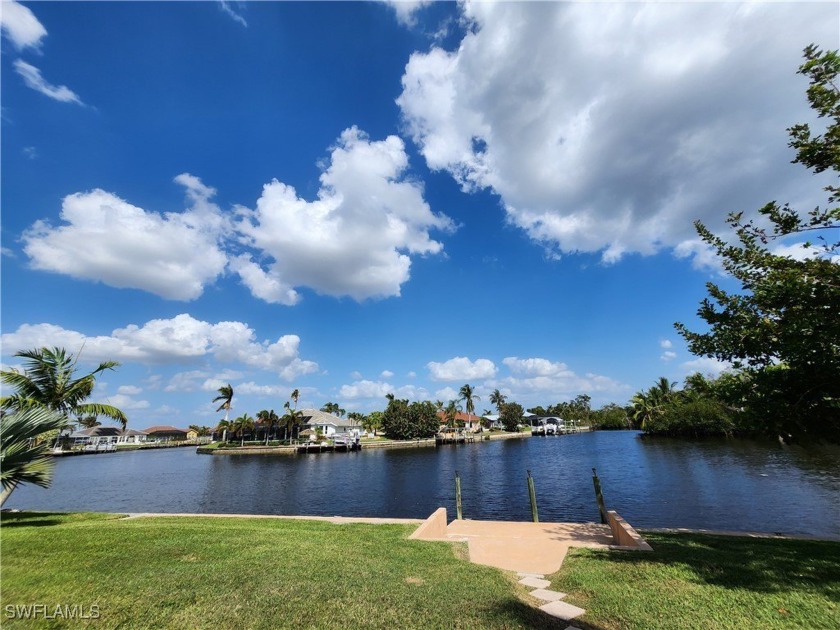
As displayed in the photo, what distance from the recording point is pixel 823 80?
732cm

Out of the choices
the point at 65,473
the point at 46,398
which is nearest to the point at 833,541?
the point at 46,398

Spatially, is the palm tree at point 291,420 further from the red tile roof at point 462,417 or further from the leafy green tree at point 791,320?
the leafy green tree at point 791,320

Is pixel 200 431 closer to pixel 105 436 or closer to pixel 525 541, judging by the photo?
pixel 105 436

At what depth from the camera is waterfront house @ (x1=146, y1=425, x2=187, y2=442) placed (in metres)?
123

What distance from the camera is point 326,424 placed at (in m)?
91.1

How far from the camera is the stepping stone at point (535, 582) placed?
6941 mm

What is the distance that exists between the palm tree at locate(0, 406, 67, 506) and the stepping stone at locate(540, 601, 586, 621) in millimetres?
11930

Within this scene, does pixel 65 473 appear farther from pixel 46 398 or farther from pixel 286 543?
pixel 286 543

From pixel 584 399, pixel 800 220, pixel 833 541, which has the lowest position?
pixel 833 541

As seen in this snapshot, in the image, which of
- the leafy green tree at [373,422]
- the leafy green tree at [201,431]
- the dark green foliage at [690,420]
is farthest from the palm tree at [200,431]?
the dark green foliage at [690,420]

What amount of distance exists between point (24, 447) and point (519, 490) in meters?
26.5

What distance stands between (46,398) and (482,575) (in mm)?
16309

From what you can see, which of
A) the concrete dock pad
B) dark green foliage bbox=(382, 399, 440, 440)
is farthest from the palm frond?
dark green foliage bbox=(382, 399, 440, 440)

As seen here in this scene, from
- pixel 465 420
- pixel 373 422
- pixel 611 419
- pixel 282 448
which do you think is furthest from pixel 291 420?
pixel 611 419
